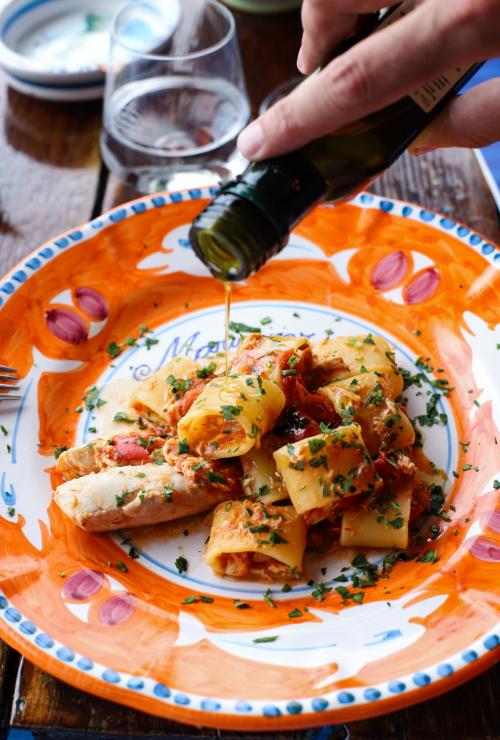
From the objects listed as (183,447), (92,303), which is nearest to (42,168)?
(92,303)

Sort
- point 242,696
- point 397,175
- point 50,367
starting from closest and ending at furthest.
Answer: point 242,696 < point 50,367 < point 397,175

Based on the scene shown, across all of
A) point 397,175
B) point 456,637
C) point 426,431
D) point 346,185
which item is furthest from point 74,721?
point 397,175

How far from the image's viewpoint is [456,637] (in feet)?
7.35

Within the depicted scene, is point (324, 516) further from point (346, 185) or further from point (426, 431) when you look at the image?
point (346, 185)

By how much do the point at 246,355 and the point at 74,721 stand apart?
127 centimetres

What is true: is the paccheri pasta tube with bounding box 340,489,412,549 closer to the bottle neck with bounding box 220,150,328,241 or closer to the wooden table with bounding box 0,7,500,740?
the wooden table with bounding box 0,7,500,740

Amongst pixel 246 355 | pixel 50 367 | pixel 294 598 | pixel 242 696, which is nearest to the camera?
pixel 242 696

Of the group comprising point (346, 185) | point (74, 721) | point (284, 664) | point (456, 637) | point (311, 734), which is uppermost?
point (346, 185)

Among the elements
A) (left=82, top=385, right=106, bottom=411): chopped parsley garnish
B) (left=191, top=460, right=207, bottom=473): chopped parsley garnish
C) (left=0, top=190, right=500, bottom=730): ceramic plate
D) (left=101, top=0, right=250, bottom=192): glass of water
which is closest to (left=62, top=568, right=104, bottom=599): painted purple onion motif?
(left=0, top=190, right=500, bottom=730): ceramic plate

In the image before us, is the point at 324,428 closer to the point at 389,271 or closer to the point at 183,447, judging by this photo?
the point at 183,447

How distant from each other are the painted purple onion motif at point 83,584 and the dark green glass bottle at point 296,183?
0.98m

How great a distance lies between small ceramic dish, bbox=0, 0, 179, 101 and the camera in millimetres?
4262

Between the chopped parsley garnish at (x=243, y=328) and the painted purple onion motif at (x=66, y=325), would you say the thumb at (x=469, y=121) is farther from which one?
the painted purple onion motif at (x=66, y=325)

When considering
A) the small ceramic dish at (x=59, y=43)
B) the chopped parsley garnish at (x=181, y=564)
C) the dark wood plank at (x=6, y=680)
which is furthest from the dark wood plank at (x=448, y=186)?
the dark wood plank at (x=6, y=680)
